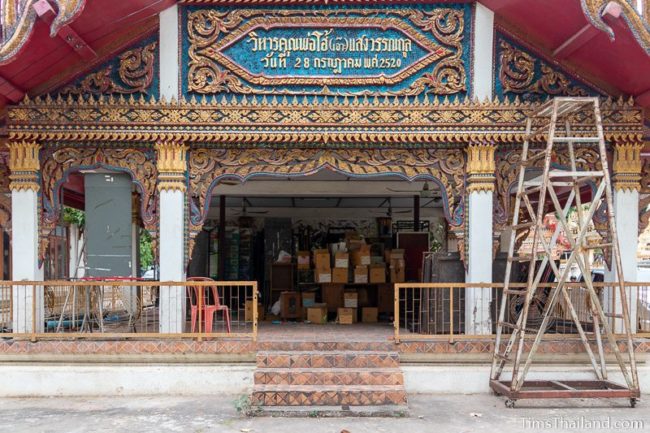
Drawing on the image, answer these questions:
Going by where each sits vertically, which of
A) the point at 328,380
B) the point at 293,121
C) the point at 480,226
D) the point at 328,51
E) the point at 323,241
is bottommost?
the point at 328,380

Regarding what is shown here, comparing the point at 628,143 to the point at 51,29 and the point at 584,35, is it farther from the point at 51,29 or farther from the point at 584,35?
the point at 51,29

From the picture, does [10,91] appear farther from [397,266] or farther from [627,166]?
[627,166]

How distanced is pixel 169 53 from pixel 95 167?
71.4 inches

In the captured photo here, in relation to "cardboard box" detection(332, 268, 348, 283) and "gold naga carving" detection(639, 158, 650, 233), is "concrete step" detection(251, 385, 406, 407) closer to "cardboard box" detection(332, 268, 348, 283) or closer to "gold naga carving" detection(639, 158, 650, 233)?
"cardboard box" detection(332, 268, 348, 283)

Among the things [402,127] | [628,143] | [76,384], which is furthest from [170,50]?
[628,143]

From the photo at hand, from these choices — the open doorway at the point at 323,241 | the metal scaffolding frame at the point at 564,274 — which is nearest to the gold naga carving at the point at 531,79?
the metal scaffolding frame at the point at 564,274

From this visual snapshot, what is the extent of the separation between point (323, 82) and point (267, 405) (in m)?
4.17

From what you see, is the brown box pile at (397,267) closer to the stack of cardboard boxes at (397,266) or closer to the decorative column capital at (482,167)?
the stack of cardboard boxes at (397,266)

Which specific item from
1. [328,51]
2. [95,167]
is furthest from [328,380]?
[328,51]

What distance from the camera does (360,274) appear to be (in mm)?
10781

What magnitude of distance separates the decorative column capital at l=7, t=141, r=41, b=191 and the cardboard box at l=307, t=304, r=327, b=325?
4.66 meters

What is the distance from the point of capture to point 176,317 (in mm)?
7961

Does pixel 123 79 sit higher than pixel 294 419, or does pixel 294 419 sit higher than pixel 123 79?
pixel 123 79

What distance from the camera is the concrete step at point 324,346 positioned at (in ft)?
25.3
